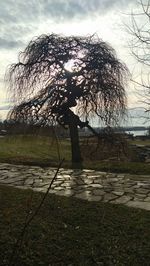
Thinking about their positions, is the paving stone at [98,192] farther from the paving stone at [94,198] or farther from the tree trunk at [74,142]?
the tree trunk at [74,142]

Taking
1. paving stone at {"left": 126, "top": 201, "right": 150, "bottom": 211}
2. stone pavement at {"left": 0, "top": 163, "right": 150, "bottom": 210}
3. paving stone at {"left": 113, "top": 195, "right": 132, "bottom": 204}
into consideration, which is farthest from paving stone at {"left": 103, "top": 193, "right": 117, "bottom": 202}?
paving stone at {"left": 126, "top": 201, "right": 150, "bottom": 211}

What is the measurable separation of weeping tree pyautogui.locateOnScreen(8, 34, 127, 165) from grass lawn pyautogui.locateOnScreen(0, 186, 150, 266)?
596 centimetres

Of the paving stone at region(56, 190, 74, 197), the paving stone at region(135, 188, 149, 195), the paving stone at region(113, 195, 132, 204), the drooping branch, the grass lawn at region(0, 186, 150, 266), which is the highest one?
the drooping branch

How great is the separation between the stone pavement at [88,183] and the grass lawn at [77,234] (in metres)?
0.64

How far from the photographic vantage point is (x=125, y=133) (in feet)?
43.4

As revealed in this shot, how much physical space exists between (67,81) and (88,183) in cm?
484

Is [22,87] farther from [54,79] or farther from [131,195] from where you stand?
[131,195]

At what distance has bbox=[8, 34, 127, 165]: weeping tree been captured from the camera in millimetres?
11656

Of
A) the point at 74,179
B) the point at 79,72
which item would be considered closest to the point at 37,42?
the point at 79,72

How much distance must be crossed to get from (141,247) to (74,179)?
419 cm

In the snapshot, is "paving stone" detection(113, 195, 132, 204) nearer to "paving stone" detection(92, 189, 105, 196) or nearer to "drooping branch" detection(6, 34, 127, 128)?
"paving stone" detection(92, 189, 105, 196)

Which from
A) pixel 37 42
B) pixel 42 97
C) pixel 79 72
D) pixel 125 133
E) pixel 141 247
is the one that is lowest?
pixel 141 247

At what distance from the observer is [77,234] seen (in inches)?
183

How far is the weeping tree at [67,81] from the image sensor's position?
11.7m
